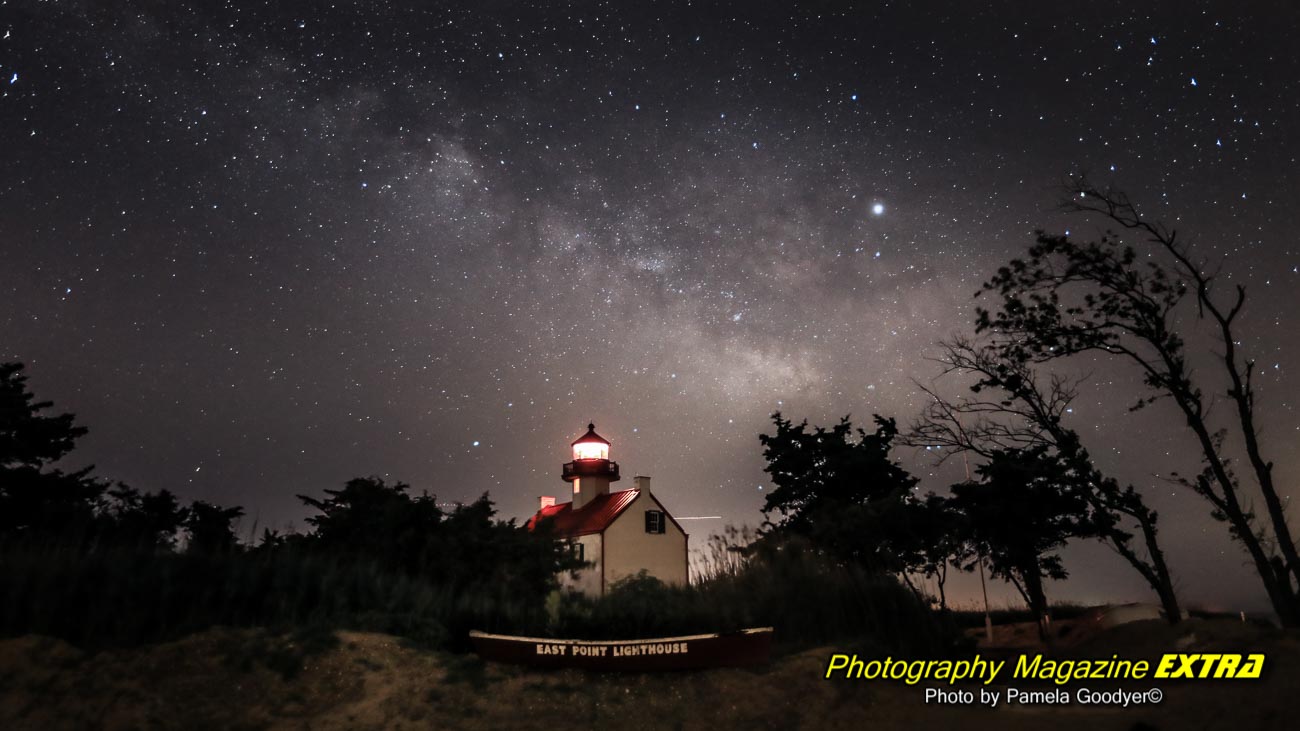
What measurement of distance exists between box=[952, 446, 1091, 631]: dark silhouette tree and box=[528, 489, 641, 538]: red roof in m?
19.8

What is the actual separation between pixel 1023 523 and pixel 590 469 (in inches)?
1062

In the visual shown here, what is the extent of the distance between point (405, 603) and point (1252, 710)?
47.9ft

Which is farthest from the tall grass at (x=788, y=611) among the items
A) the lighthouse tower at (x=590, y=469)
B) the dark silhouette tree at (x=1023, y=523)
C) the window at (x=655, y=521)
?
the lighthouse tower at (x=590, y=469)

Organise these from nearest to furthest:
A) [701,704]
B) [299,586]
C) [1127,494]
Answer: [701,704] → [299,586] → [1127,494]

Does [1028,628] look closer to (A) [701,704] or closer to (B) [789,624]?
(B) [789,624]

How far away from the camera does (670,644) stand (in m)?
12.3

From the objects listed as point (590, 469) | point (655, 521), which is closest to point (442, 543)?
point (655, 521)

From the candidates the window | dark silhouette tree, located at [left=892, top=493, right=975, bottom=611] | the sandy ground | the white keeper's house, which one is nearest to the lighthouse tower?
the white keeper's house

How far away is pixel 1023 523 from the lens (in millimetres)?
28688

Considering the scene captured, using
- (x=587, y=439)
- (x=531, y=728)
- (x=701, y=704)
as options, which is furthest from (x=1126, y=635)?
(x=587, y=439)

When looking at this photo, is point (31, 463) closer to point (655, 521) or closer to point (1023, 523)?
point (655, 521)

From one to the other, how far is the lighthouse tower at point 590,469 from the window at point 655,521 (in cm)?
547

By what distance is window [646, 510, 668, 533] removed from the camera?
43.5 meters

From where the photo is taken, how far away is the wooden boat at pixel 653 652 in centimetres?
1230
